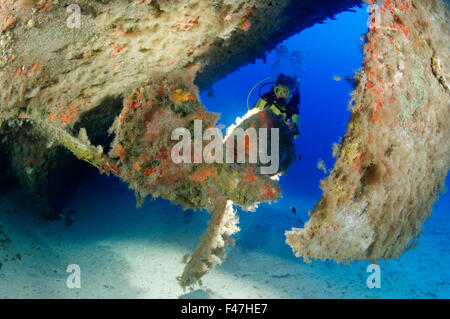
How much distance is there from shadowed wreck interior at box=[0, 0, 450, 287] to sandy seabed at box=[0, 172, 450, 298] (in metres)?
1.74

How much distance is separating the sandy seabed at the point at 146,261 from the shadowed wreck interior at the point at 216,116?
1.74 m

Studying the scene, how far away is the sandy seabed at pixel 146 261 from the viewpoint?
3453mm

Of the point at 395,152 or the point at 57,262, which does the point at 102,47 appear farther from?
the point at 57,262

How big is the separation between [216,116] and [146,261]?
3.23m

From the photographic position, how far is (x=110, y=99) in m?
3.76

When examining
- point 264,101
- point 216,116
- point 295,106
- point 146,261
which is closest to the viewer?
point 216,116

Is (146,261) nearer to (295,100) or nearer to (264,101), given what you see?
(264,101)

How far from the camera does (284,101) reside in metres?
4.38

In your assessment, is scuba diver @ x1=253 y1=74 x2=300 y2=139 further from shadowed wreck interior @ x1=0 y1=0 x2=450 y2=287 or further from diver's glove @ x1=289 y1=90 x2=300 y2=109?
shadowed wreck interior @ x1=0 y1=0 x2=450 y2=287

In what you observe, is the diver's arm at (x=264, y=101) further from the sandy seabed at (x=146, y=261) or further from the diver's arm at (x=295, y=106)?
the sandy seabed at (x=146, y=261)

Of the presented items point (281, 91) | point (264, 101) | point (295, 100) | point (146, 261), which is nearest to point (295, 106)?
point (295, 100)
